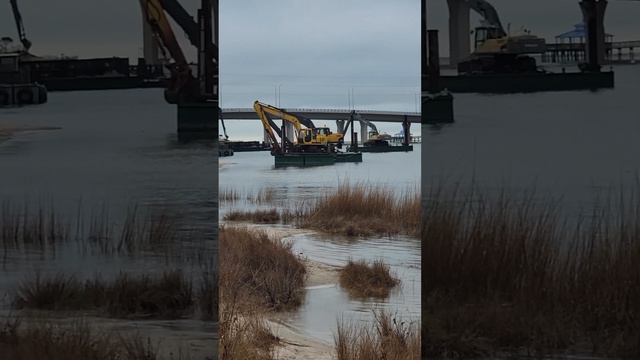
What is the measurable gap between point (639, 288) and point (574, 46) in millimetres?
1656

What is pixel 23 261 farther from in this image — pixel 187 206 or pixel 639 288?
pixel 639 288

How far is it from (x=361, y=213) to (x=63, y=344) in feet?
21.1

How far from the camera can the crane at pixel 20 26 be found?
Answer: 4918 millimetres

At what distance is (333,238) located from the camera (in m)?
11.0

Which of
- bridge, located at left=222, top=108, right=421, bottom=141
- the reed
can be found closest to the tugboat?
bridge, located at left=222, top=108, right=421, bottom=141

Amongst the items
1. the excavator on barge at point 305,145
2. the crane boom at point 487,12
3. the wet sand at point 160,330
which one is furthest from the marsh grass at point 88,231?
the excavator on barge at point 305,145

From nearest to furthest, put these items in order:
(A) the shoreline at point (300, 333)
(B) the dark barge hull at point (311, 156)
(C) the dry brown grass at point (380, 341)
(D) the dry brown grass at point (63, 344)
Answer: (D) the dry brown grass at point (63, 344), (C) the dry brown grass at point (380, 341), (A) the shoreline at point (300, 333), (B) the dark barge hull at point (311, 156)

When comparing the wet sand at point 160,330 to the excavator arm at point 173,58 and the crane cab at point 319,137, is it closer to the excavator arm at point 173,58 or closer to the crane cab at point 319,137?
the excavator arm at point 173,58

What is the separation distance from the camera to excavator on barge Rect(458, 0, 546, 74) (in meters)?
5.16

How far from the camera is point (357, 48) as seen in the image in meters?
10.1

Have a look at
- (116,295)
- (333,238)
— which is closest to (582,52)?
(116,295)

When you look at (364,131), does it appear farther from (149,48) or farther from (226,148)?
(149,48)

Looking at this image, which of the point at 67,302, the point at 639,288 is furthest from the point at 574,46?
the point at 67,302

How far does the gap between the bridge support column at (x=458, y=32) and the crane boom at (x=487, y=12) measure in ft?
0.24
